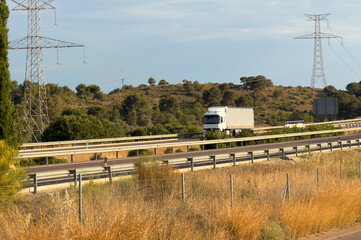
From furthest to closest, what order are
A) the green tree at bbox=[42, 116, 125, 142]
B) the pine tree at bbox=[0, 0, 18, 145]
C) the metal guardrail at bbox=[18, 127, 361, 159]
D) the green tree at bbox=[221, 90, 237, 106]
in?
the green tree at bbox=[221, 90, 237, 106] → the green tree at bbox=[42, 116, 125, 142] → the metal guardrail at bbox=[18, 127, 361, 159] → the pine tree at bbox=[0, 0, 18, 145]

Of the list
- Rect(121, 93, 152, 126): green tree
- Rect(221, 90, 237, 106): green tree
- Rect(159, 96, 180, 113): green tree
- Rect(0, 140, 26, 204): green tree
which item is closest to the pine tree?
Rect(0, 140, 26, 204): green tree

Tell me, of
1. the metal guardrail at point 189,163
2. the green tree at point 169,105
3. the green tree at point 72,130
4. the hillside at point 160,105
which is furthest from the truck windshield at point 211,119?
the green tree at point 169,105

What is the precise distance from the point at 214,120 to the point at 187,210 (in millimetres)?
39735

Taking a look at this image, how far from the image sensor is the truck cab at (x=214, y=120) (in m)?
52.4

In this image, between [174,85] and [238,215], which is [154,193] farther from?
[174,85]

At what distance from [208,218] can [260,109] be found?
3943 inches

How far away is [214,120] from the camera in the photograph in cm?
5247

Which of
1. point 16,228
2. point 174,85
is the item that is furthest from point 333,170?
point 174,85

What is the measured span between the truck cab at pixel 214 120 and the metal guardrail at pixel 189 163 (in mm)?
14068

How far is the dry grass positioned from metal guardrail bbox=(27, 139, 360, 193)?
6.87ft

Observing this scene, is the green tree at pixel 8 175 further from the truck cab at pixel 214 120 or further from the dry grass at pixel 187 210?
the truck cab at pixel 214 120

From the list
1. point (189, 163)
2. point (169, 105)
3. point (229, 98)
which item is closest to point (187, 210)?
point (189, 163)

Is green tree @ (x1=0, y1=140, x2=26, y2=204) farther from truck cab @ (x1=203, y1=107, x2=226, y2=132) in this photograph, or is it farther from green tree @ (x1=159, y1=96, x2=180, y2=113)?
green tree @ (x1=159, y1=96, x2=180, y2=113)

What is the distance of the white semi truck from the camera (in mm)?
52500
